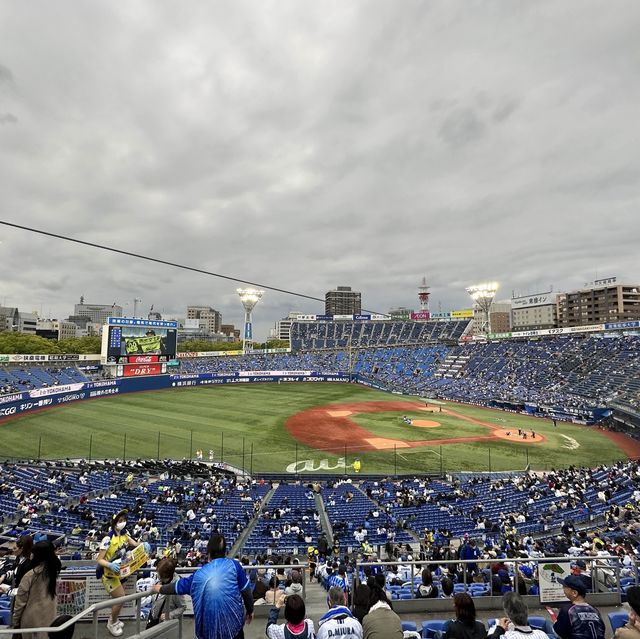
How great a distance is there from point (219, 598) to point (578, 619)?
4487 mm

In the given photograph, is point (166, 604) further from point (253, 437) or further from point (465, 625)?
point (253, 437)

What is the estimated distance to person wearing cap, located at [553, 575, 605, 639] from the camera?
496 centimetres

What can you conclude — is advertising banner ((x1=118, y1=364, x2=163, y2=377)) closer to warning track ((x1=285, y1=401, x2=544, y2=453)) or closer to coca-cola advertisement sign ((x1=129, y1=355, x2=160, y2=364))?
coca-cola advertisement sign ((x1=129, y1=355, x2=160, y2=364))

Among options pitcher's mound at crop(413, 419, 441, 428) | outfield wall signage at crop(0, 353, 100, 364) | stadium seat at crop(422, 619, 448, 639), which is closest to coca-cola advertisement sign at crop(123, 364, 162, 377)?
outfield wall signage at crop(0, 353, 100, 364)

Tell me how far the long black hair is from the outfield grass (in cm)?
2728

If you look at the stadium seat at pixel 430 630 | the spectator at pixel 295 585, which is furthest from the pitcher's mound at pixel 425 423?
the stadium seat at pixel 430 630

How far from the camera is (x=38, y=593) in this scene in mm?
5312

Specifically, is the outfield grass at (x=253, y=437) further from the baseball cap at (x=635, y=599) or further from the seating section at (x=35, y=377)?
the baseball cap at (x=635, y=599)

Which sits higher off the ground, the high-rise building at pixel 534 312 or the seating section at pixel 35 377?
the high-rise building at pixel 534 312

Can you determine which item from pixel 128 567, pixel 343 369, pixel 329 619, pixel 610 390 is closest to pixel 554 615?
pixel 329 619

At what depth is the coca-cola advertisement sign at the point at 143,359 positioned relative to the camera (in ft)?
233

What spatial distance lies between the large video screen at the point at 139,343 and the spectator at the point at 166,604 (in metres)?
70.3

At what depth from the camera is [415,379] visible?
78250 millimetres

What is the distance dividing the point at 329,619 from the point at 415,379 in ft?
250
